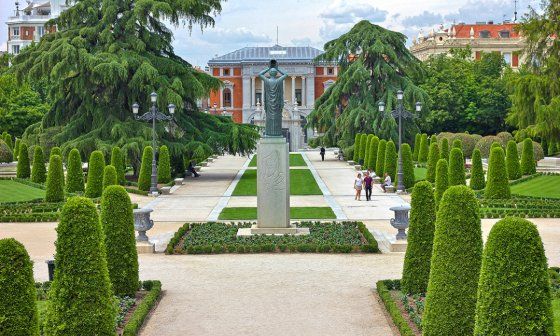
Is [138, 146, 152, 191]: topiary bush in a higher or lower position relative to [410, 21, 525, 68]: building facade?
lower

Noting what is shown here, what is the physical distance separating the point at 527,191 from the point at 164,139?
1663 cm

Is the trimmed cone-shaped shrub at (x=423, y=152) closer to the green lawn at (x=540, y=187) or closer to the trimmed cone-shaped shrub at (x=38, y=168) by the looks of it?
the green lawn at (x=540, y=187)

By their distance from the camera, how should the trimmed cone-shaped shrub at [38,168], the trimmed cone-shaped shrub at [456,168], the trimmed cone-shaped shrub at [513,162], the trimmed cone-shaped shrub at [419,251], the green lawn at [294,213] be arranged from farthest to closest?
the trimmed cone-shaped shrub at [38,168] → the trimmed cone-shaped shrub at [513,162] → the trimmed cone-shaped shrub at [456,168] → the green lawn at [294,213] → the trimmed cone-shaped shrub at [419,251]

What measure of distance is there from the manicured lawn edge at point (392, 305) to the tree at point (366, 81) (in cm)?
4102

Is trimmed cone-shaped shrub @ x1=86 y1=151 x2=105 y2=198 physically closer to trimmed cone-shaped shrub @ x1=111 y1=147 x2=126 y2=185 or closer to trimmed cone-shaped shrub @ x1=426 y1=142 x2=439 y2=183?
trimmed cone-shaped shrub @ x1=111 y1=147 x2=126 y2=185

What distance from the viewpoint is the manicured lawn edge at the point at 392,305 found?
38.0 feet

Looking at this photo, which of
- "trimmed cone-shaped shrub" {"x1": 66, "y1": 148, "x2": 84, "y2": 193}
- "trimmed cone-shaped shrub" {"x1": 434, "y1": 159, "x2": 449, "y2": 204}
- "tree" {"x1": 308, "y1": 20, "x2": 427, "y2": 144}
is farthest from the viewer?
"tree" {"x1": 308, "y1": 20, "x2": 427, "y2": 144}

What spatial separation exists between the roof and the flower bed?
3301 inches

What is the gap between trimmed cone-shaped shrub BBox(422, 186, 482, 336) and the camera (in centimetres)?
1046

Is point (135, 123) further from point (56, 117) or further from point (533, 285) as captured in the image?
point (533, 285)

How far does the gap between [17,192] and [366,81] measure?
97.8 feet

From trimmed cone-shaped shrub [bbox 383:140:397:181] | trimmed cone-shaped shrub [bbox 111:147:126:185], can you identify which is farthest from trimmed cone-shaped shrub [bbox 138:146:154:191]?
trimmed cone-shaped shrub [bbox 383:140:397:181]

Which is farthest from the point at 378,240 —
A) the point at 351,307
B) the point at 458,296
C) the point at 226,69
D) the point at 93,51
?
the point at 226,69

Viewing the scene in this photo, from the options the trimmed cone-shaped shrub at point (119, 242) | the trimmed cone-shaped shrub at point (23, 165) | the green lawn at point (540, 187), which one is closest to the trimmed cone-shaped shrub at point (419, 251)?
the trimmed cone-shaped shrub at point (119, 242)
